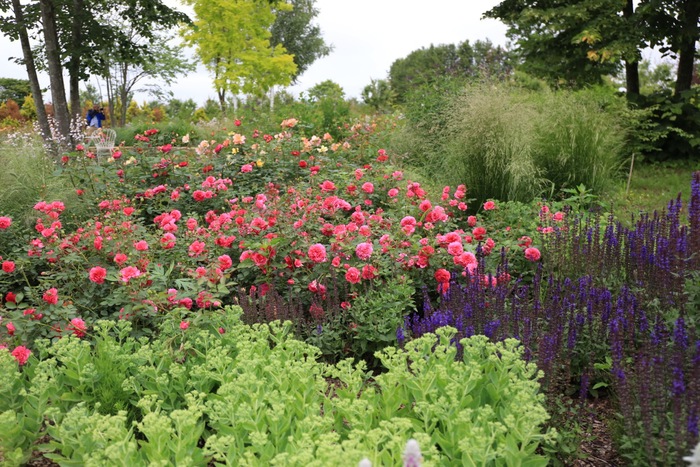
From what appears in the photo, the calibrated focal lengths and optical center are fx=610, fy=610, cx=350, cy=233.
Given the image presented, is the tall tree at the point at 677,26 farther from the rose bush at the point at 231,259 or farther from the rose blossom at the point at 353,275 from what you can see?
the rose blossom at the point at 353,275

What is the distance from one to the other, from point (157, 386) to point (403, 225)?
1941 mm

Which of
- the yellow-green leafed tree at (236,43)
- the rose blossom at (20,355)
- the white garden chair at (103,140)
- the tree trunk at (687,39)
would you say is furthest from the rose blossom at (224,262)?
the yellow-green leafed tree at (236,43)

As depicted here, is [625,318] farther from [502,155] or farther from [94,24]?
[94,24]

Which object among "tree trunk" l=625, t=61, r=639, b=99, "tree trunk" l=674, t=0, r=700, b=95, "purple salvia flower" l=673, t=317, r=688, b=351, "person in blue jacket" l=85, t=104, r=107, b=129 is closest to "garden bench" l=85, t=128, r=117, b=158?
"person in blue jacket" l=85, t=104, r=107, b=129

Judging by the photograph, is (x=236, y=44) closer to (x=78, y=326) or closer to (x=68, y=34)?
(x=68, y=34)

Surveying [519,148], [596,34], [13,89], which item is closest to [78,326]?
[519,148]

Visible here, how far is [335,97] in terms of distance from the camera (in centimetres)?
1273

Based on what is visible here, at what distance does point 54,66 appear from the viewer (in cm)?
1111

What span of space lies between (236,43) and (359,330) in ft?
77.9

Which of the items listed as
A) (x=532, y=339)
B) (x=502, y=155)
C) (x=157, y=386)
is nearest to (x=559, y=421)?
(x=532, y=339)

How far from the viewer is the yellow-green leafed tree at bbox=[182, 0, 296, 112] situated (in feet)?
80.5

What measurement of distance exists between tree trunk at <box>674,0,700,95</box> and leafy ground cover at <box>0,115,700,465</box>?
8143 mm

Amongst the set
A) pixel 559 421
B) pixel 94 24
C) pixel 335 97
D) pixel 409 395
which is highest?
pixel 94 24

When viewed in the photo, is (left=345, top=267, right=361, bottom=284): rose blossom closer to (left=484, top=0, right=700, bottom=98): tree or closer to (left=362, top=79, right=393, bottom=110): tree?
(left=484, top=0, right=700, bottom=98): tree
